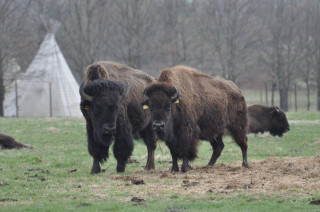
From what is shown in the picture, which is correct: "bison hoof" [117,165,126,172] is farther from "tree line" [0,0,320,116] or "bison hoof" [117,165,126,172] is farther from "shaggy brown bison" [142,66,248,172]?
"tree line" [0,0,320,116]

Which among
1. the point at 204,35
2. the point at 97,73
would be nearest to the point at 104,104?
the point at 97,73

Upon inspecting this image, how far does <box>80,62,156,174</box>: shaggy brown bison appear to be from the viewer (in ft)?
31.7

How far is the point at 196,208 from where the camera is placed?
658 cm

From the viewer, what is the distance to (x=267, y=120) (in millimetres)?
20156

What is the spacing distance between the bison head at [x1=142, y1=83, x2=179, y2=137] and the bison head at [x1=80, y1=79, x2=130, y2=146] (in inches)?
23.4

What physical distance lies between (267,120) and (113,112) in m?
11.7

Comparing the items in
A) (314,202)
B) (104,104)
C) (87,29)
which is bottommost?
(314,202)

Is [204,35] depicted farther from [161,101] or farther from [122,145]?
[161,101]

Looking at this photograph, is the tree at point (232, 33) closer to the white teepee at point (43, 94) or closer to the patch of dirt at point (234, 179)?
the white teepee at point (43, 94)

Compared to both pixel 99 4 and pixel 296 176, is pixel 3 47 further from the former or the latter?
pixel 296 176

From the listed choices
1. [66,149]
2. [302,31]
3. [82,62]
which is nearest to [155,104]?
[66,149]

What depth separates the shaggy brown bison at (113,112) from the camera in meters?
9.66

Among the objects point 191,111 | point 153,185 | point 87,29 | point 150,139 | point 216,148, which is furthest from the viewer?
point 87,29

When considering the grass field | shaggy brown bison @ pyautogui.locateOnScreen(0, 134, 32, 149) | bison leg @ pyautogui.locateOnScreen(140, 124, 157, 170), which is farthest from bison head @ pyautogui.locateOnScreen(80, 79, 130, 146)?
shaggy brown bison @ pyautogui.locateOnScreen(0, 134, 32, 149)
